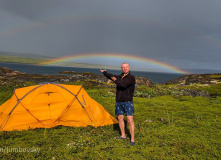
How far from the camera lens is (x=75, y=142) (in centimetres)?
718

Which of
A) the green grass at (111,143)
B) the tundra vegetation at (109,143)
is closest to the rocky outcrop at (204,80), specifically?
the green grass at (111,143)

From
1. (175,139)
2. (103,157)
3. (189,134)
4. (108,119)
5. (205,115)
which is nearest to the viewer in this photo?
(103,157)

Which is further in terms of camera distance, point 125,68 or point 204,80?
point 204,80

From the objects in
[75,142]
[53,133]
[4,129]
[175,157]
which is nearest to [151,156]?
[175,157]

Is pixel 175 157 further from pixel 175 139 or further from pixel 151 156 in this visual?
pixel 175 139

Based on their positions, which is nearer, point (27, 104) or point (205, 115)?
point (27, 104)

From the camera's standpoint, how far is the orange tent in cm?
873

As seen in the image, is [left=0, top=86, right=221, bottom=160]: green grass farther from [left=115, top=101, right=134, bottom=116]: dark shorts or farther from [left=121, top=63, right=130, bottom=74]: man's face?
[left=121, top=63, right=130, bottom=74]: man's face

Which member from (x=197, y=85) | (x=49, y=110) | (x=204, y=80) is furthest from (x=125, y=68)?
(x=204, y=80)

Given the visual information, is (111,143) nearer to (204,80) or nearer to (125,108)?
(125,108)

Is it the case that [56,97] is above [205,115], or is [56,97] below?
above

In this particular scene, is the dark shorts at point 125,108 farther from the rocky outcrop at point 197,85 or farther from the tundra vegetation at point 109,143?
the rocky outcrop at point 197,85

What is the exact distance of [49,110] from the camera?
914 cm

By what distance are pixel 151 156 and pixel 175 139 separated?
107 inches
